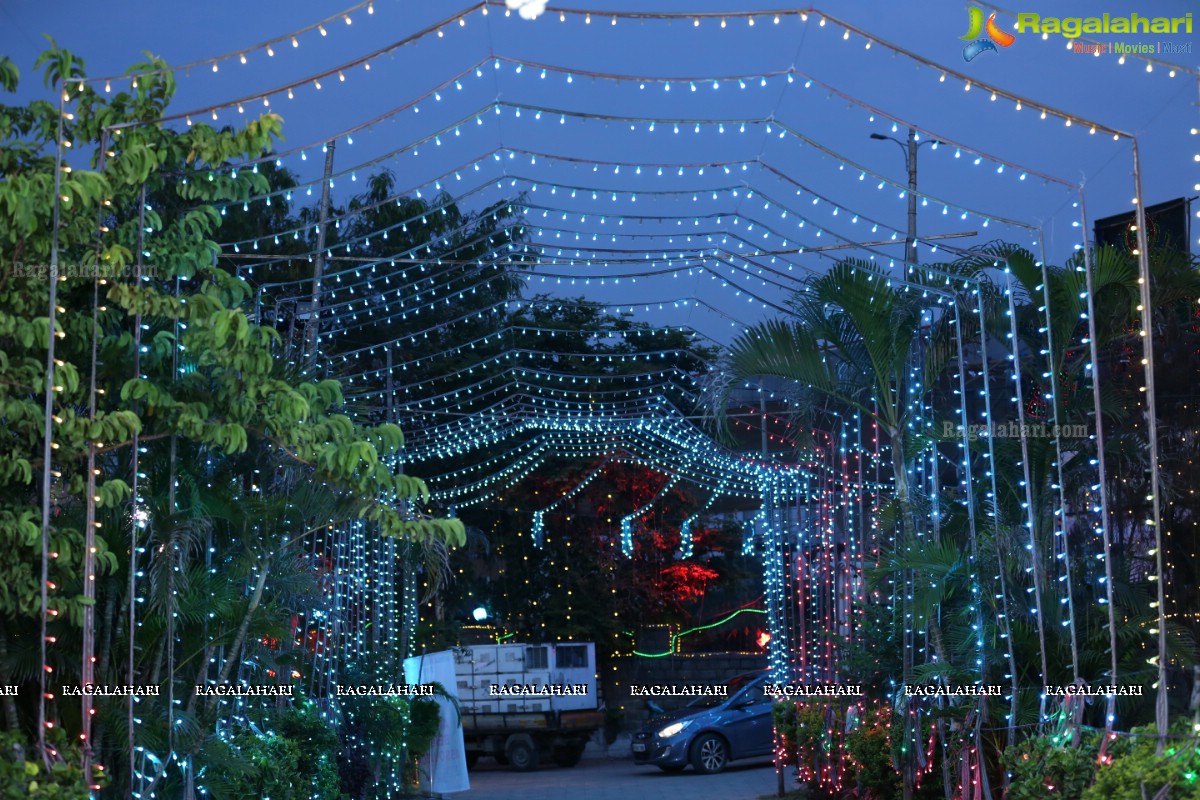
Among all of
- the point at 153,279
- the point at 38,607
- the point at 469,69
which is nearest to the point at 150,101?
the point at 153,279

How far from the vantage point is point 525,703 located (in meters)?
21.5

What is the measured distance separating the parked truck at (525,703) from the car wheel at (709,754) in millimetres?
2887

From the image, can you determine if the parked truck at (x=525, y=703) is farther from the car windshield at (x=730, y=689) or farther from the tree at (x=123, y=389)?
the tree at (x=123, y=389)

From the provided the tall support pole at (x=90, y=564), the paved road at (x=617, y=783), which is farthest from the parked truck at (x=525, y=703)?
the tall support pole at (x=90, y=564)

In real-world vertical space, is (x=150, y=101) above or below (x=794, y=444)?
above

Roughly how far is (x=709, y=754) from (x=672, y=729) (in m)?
0.64

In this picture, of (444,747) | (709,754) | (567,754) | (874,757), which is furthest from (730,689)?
(874,757)

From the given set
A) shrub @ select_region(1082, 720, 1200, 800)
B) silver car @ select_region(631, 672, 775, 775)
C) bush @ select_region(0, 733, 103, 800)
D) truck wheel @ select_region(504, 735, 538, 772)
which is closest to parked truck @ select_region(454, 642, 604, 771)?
truck wheel @ select_region(504, 735, 538, 772)

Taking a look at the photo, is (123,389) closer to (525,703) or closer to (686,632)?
(525,703)

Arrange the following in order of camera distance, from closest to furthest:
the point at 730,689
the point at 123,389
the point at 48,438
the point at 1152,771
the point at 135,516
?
the point at 1152,771 → the point at 48,438 → the point at 123,389 → the point at 135,516 → the point at 730,689

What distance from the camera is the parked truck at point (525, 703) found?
70.4 feet

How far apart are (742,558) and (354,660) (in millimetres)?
15149

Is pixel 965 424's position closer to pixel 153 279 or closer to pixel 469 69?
pixel 469 69

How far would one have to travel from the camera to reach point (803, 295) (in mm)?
12469
